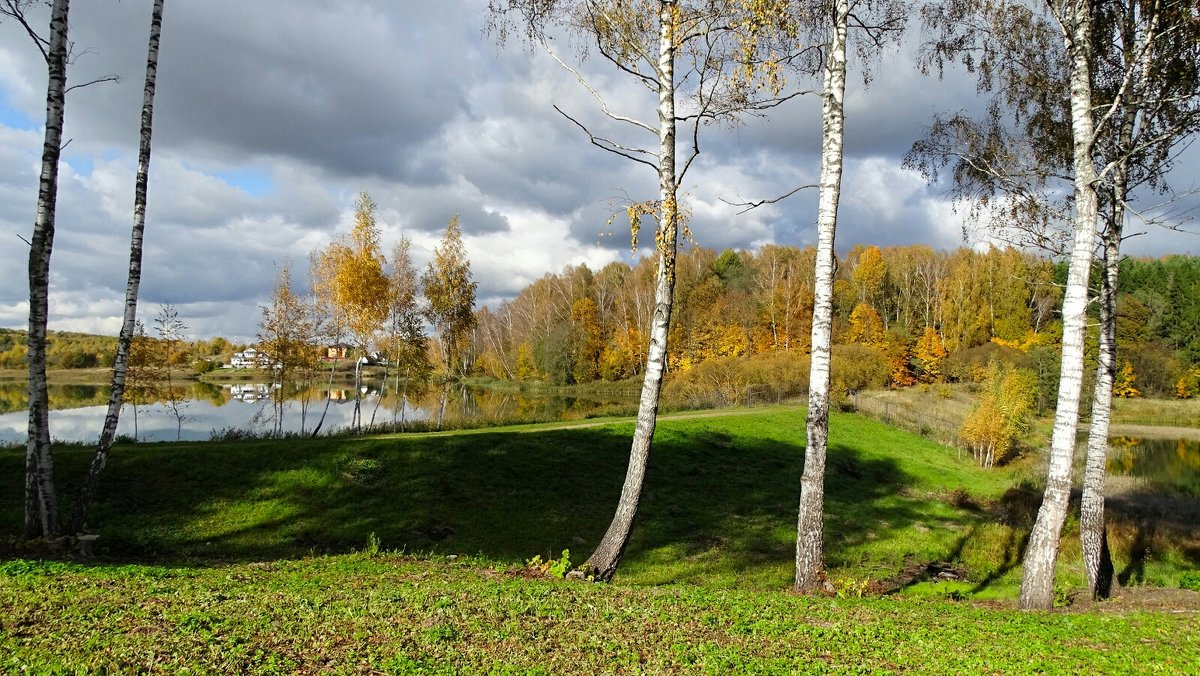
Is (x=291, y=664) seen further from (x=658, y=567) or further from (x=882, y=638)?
(x=658, y=567)

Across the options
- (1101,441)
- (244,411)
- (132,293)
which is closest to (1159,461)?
(1101,441)

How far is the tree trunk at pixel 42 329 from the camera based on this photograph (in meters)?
8.51

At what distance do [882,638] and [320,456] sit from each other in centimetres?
1311

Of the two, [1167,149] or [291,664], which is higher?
[1167,149]

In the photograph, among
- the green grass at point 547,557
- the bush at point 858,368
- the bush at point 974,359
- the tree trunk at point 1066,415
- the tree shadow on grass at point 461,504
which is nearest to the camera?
the green grass at point 547,557

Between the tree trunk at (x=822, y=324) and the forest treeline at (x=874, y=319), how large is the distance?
38.8 metres

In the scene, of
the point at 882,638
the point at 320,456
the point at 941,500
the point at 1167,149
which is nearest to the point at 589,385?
the point at 941,500

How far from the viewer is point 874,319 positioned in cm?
6150

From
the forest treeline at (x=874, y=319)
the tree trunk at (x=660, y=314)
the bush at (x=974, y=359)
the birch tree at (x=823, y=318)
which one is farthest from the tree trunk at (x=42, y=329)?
the bush at (x=974, y=359)

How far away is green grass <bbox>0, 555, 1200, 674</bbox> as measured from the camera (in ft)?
→ 13.8

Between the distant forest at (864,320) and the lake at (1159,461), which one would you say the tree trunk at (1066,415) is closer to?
the lake at (1159,461)

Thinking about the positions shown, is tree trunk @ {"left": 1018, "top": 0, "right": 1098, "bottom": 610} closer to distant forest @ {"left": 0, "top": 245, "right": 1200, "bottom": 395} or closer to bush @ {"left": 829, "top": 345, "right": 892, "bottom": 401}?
bush @ {"left": 829, "top": 345, "right": 892, "bottom": 401}

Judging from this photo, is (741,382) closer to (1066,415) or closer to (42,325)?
(1066,415)

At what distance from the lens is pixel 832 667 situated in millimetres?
4523
